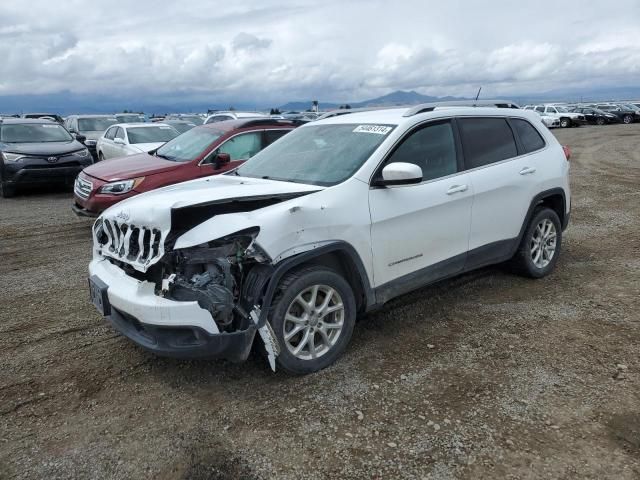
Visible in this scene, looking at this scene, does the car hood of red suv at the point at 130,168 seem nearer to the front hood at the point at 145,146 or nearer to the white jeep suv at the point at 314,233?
the white jeep suv at the point at 314,233

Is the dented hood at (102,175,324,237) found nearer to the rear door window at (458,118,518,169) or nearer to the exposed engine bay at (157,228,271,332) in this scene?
the exposed engine bay at (157,228,271,332)

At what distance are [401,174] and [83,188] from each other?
17.7ft

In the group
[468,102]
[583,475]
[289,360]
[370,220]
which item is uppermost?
[468,102]

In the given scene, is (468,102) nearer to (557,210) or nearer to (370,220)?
(557,210)

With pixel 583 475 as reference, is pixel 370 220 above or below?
above

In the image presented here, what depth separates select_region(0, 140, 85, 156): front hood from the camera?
1105 cm

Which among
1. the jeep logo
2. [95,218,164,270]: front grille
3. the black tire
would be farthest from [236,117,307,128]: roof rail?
the black tire

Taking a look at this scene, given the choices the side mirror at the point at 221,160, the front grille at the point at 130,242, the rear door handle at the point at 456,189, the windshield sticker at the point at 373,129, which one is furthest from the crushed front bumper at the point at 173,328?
the side mirror at the point at 221,160

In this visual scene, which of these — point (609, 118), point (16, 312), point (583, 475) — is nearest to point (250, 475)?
point (583, 475)

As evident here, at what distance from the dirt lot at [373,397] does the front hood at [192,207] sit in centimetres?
92

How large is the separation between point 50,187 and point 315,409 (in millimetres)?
10728

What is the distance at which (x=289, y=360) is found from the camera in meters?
3.45

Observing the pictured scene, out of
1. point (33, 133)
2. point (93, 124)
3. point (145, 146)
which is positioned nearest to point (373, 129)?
point (145, 146)

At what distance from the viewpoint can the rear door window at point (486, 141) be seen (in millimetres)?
4629
